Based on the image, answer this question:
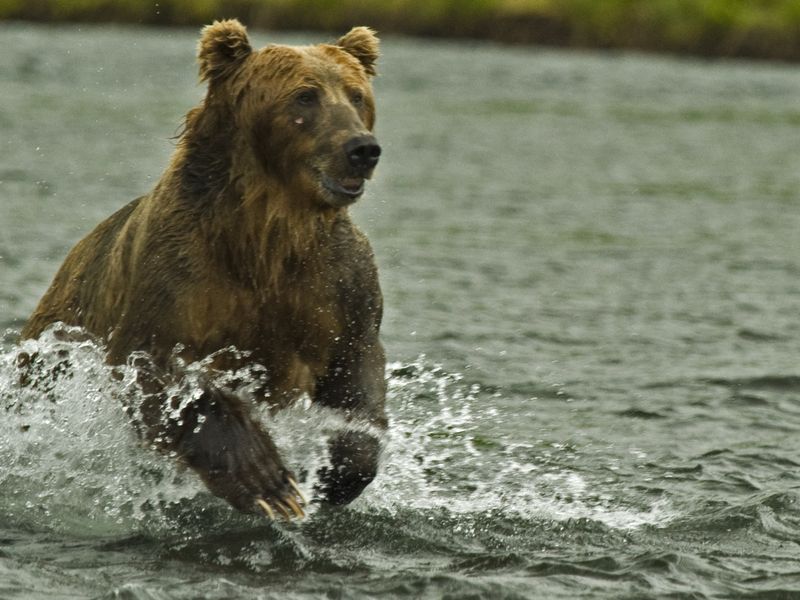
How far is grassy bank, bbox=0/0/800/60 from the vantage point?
42.3 meters

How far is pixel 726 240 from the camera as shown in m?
15.7

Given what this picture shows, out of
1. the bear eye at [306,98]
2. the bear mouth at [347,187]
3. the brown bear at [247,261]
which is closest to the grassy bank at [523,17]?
the brown bear at [247,261]

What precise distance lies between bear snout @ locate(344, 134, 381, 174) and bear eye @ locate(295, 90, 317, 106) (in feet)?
0.96

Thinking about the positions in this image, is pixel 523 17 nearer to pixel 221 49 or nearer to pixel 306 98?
pixel 221 49

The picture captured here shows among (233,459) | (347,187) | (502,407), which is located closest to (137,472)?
(233,459)

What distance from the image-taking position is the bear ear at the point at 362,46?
6262 mm

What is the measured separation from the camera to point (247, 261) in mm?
5961

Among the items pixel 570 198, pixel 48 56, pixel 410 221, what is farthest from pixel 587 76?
pixel 410 221

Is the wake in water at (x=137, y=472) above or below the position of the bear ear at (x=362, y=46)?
below

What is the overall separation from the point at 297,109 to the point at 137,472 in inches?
72.1

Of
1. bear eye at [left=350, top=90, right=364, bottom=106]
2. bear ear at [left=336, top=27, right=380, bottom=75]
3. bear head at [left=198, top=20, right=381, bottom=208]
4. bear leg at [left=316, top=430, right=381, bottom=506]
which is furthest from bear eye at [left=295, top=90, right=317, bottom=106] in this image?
bear leg at [left=316, top=430, right=381, bottom=506]

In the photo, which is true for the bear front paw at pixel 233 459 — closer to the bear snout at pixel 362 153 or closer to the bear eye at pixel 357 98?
the bear snout at pixel 362 153

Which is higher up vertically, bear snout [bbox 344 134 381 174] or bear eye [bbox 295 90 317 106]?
bear eye [bbox 295 90 317 106]

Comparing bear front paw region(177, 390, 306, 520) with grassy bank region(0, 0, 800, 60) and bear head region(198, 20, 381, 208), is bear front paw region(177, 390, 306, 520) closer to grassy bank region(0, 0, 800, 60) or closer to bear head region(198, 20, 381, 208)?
bear head region(198, 20, 381, 208)
